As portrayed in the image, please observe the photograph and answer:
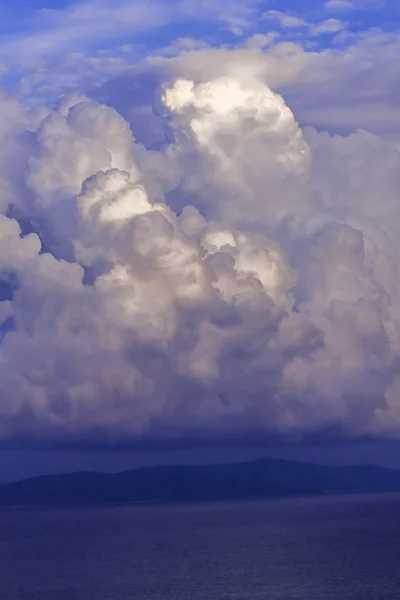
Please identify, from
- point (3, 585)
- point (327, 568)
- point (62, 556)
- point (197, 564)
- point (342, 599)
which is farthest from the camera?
point (62, 556)

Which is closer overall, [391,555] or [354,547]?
[391,555]

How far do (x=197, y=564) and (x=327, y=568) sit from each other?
2276 cm

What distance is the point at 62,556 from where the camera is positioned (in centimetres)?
18412

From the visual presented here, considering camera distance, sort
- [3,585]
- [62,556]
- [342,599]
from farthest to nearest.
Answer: [62,556]
[3,585]
[342,599]

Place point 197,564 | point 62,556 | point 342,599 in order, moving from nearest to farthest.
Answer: point 342,599
point 197,564
point 62,556

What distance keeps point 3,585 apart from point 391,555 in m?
68.0

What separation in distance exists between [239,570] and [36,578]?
30.5m

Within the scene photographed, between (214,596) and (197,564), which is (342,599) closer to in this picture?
(214,596)

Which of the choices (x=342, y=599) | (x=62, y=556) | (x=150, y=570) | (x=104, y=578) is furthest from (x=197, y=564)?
(x=342, y=599)

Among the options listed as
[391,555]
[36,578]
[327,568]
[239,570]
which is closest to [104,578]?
[36,578]

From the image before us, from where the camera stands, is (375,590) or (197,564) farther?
(197,564)

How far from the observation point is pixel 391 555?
170 m

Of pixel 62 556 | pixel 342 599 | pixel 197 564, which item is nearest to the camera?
pixel 342 599

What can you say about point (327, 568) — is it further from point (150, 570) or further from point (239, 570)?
point (150, 570)
